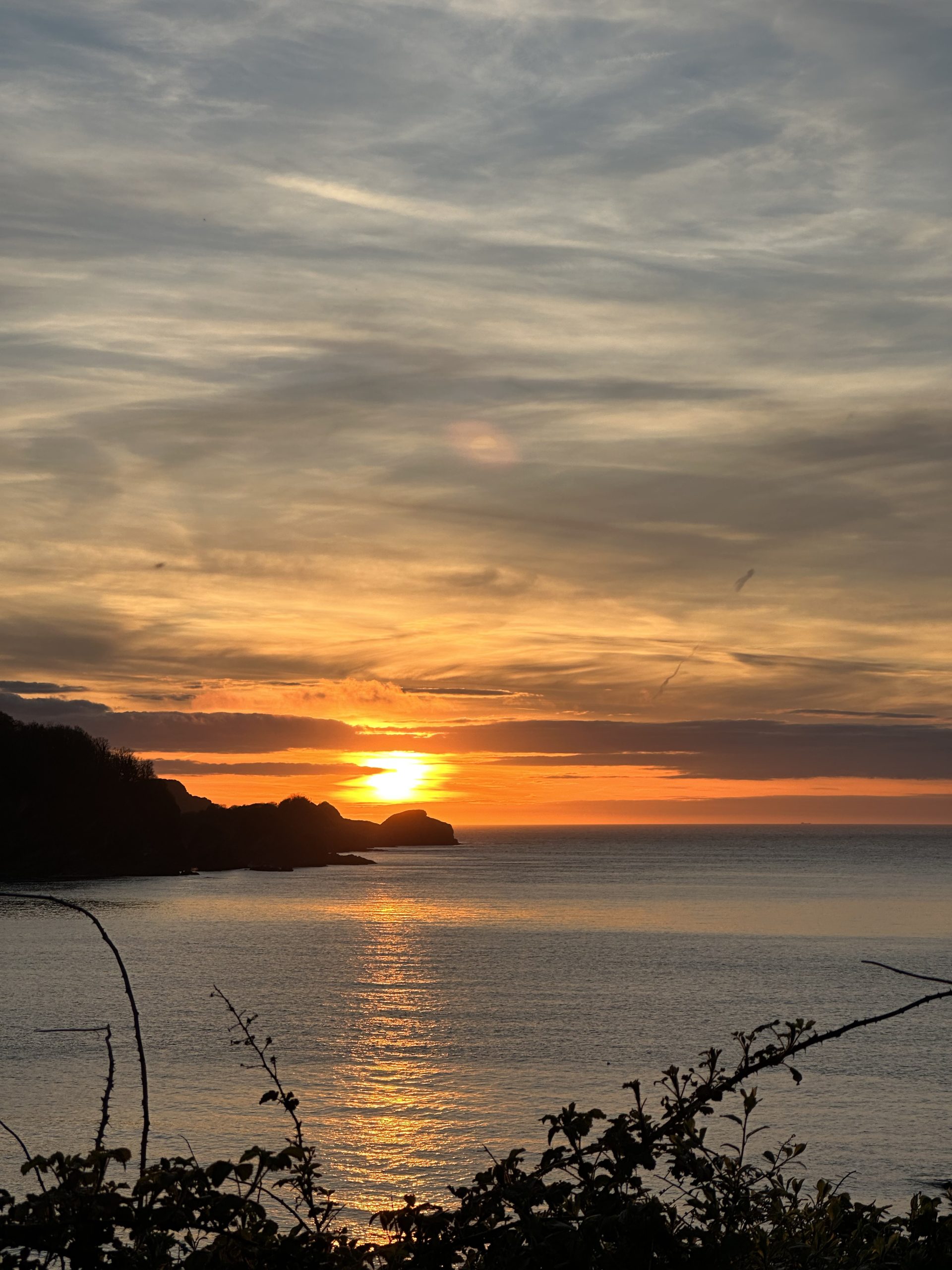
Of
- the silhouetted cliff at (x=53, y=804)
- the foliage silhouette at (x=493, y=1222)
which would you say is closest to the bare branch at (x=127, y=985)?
the foliage silhouette at (x=493, y=1222)

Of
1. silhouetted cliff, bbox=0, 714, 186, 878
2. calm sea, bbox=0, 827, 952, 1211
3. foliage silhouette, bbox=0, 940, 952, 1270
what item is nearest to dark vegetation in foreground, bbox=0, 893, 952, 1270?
foliage silhouette, bbox=0, 940, 952, 1270

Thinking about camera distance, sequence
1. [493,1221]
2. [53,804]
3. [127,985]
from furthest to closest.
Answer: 1. [53,804]
2. [493,1221]
3. [127,985]

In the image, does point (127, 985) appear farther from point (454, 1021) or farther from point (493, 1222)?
point (454, 1021)

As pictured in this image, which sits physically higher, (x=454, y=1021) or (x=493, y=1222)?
(x=493, y=1222)

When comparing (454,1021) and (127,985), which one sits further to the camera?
(454,1021)

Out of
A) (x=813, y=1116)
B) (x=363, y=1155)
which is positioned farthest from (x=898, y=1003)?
(x=363, y=1155)

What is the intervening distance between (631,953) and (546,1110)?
54876 millimetres

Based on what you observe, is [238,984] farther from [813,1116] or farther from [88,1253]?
[88,1253]

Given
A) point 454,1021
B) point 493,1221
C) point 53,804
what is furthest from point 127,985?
point 53,804

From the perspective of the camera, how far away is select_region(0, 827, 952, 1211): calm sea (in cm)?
3541

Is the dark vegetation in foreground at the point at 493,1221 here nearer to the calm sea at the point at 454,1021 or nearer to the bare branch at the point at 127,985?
the bare branch at the point at 127,985

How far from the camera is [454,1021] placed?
195 feet

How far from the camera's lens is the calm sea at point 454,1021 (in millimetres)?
35406

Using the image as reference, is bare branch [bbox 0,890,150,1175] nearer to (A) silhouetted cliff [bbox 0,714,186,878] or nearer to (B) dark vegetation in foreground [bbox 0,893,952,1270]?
(B) dark vegetation in foreground [bbox 0,893,952,1270]
